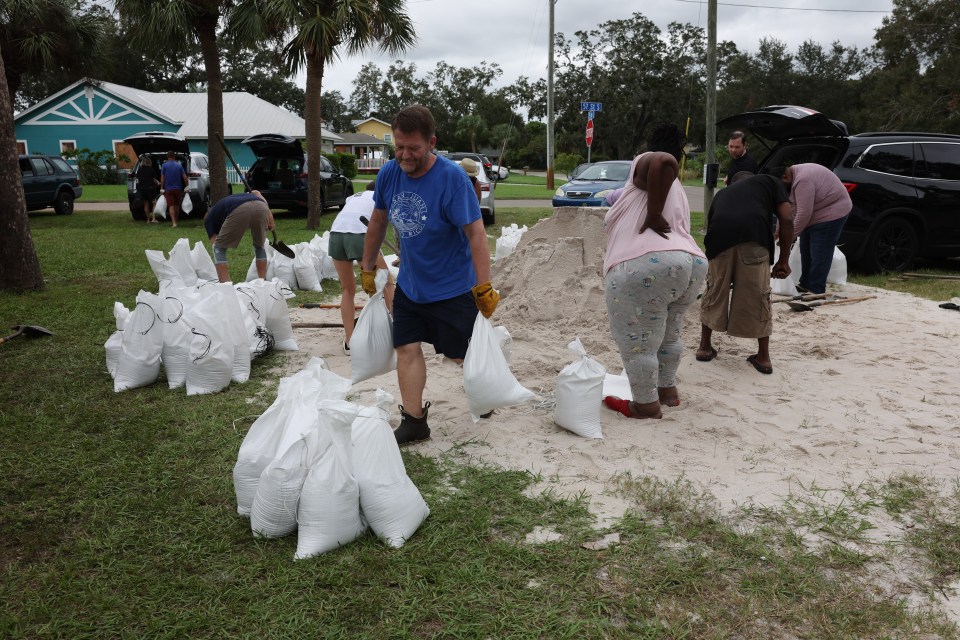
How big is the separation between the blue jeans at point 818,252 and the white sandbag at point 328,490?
626cm

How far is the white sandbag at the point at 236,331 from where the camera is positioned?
4906 millimetres

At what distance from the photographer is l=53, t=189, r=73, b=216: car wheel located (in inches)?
722

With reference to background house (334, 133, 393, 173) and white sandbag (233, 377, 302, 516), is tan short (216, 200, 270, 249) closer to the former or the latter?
white sandbag (233, 377, 302, 516)

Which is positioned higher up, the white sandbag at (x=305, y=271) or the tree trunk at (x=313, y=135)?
the tree trunk at (x=313, y=135)

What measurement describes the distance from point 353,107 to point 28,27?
81900mm

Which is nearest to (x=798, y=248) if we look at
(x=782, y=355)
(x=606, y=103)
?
(x=782, y=355)

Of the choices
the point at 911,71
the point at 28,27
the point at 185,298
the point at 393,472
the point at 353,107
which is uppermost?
the point at 353,107

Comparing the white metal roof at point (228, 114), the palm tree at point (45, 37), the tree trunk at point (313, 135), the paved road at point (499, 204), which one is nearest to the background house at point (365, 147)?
the white metal roof at point (228, 114)

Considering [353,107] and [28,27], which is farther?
[353,107]

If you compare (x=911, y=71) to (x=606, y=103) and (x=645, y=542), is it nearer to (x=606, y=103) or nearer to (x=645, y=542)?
(x=606, y=103)

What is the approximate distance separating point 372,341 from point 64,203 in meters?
18.2

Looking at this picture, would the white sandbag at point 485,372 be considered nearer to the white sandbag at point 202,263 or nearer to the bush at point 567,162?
the white sandbag at point 202,263

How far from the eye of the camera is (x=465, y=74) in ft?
267

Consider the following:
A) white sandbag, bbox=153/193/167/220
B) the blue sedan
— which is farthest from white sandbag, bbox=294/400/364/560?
white sandbag, bbox=153/193/167/220
